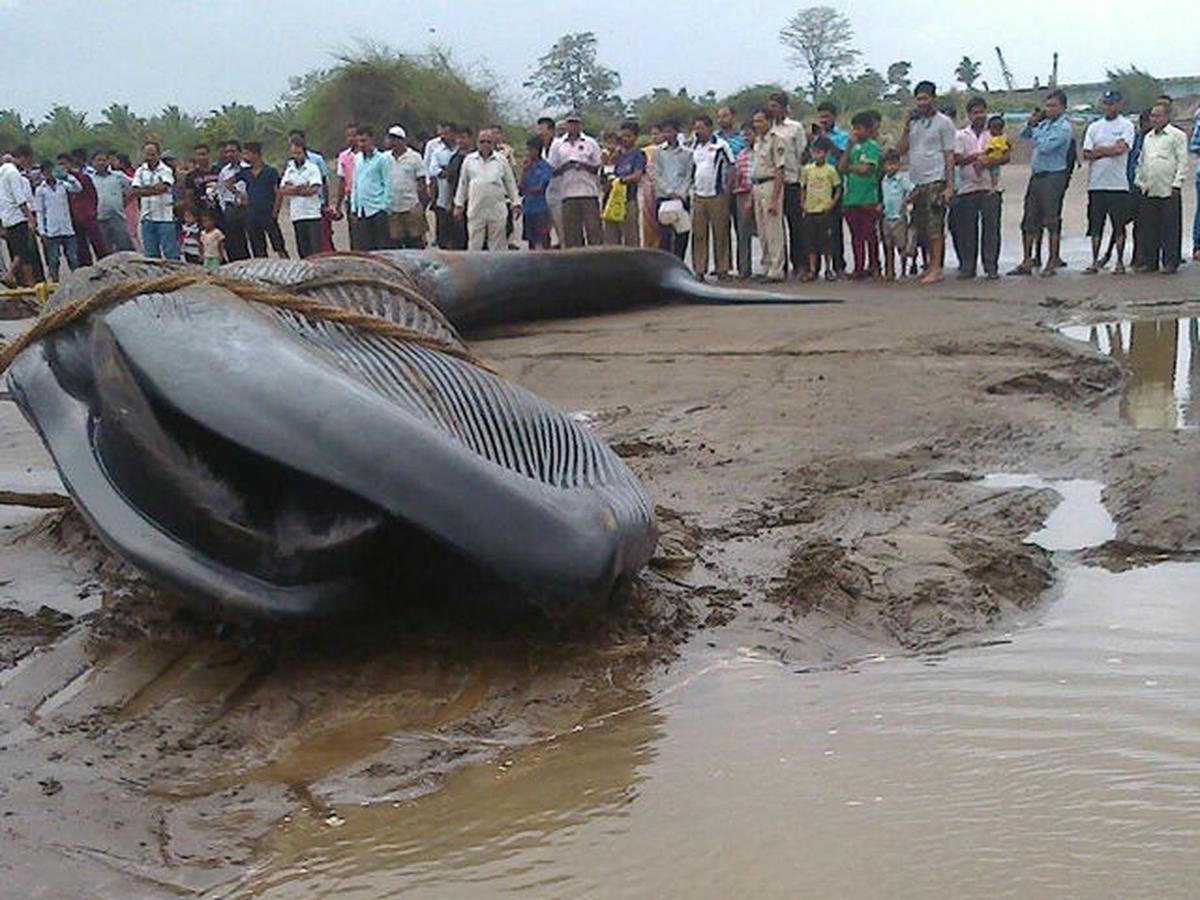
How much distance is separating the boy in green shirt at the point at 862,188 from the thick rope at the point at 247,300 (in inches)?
394

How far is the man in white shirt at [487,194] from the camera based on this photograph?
14859 millimetres

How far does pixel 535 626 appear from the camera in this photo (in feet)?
12.8

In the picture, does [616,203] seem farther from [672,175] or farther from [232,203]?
[232,203]

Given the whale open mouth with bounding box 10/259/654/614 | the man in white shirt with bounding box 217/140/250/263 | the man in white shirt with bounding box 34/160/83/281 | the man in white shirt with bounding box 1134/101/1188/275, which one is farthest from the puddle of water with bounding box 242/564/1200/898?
the man in white shirt with bounding box 34/160/83/281

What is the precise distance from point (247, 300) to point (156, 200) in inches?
561

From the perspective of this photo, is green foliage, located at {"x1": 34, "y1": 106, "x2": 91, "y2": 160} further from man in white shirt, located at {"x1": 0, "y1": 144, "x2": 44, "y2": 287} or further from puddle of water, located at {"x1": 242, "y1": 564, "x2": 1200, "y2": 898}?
puddle of water, located at {"x1": 242, "y1": 564, "x2": 1200, "y2": 898}

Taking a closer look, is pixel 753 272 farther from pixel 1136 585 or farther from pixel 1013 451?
pixel 1136 585

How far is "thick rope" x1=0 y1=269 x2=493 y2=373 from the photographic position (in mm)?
4191

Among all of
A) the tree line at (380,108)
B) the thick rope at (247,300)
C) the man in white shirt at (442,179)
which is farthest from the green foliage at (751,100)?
the thick rope at (247,300)

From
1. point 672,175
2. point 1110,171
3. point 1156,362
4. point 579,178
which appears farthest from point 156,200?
point 1156,362

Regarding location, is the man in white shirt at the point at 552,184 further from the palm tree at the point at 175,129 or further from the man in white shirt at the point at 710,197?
the palm tree at the point at 175,129

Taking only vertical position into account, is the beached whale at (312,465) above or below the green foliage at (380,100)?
below

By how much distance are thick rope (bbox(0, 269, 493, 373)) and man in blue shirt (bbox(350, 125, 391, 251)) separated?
1138 cm

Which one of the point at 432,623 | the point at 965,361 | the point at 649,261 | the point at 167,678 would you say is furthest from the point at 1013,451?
the point at 649,261
